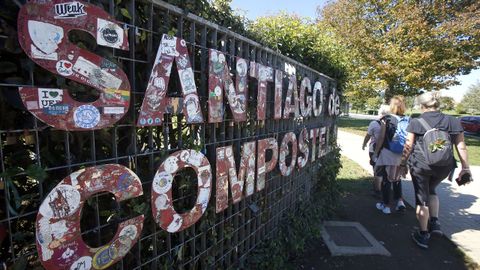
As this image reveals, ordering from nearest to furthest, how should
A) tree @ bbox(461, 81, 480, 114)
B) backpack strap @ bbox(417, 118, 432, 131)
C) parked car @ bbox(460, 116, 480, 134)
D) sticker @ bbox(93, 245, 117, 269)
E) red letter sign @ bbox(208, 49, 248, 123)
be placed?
sticker @ bbox(93, 245, 117, 269) < red letter sign @ bbox(208, 49, 248, 123) < backpack strap @ bbox(417, 118, 432, 131) < parked car @ bbox(460, 116, 480, 134) < tree @ bbox(461, 81, 480, 114)

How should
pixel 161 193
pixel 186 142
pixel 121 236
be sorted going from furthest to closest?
pixel 186 142
pixel 161 193
pixel 121 236

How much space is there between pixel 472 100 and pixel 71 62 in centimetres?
8884

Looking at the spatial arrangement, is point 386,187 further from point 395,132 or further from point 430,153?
point 430,153

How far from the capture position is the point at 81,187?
154cm

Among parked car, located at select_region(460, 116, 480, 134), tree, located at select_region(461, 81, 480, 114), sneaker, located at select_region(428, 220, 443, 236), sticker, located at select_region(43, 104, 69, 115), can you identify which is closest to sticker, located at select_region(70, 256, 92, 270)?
sticker, located at select_region(43, 104, 69, 115)

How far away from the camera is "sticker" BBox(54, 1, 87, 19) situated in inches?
54.9

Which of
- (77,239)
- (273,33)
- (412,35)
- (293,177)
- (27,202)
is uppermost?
(412,35)

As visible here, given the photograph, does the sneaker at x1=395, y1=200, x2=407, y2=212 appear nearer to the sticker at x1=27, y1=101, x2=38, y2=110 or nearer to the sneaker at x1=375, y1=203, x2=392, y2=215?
the sneaker at x1=375, y1=203, x2=392, y2=215

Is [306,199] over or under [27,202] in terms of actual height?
under

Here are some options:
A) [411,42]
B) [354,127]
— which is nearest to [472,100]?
[354,127]

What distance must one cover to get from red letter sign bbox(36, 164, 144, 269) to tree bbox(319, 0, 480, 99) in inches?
633

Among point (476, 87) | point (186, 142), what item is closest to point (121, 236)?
point (186, 142)

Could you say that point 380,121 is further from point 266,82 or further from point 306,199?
point 266,82

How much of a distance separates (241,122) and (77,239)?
66.3 inches
